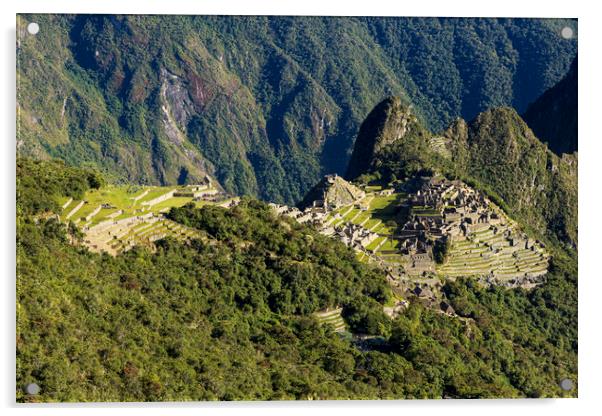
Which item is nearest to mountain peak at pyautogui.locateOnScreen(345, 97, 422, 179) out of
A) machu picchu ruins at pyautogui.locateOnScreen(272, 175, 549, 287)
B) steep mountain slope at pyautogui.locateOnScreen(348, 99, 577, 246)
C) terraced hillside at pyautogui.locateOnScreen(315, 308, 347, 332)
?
steep mountain slope at pyautogui.locateOnScreen(348, 99, 577, 246)

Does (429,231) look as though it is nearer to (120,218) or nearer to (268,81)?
(120,218)

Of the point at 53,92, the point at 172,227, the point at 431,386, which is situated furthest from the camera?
the point at 53,92

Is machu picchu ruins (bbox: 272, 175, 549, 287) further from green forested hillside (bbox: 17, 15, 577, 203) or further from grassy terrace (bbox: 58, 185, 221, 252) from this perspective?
green forested hillside (bbox: 17, 15, 577, 203)

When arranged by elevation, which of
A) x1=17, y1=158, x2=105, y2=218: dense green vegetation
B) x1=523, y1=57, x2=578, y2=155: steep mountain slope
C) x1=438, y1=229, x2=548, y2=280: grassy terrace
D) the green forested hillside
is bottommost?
x1=438, y1=229, x2=548, y2=280: grassy terrace

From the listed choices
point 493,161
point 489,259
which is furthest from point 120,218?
point 493,161

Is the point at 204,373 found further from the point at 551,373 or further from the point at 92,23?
the point at 92,23

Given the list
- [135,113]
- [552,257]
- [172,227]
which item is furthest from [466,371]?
[135,113]

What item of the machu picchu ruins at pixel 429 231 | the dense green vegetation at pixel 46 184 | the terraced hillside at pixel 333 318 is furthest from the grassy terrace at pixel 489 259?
the dense green vegetation at pixel 46 184
